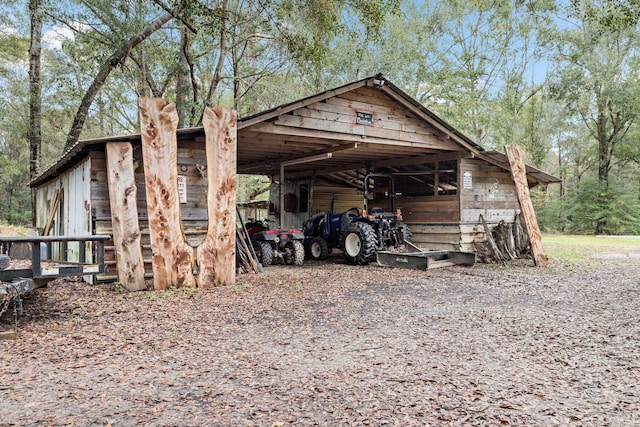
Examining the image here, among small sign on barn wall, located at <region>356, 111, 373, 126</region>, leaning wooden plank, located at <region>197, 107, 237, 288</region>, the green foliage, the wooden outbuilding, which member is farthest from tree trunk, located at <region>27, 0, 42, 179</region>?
the green foliage

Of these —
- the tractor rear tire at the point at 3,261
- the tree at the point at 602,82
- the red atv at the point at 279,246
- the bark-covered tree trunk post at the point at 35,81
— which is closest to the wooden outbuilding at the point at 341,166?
the bark-covered tree trunk post at the point at 35,81

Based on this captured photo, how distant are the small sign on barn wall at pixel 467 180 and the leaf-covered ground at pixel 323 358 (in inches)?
175

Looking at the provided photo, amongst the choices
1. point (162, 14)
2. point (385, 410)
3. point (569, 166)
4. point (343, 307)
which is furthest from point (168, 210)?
point (569, 166)

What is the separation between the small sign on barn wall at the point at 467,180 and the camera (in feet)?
34.6

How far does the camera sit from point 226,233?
6.72m

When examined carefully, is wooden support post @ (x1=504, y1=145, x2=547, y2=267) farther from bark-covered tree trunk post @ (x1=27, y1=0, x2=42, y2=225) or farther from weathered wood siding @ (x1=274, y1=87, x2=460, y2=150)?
bark-covered tree trunk post @ (x1=27, y1=0, x2=42, y2=225)

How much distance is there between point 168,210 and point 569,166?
101 feet

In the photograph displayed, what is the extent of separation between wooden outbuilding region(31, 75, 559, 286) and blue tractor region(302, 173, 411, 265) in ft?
4.16

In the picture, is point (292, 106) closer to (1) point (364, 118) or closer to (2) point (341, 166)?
(1) point (364, 118)

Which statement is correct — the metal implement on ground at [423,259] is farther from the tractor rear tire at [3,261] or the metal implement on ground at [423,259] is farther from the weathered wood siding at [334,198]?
the tractor rear tire at [3,261]

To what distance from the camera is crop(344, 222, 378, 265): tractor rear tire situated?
9219 mm

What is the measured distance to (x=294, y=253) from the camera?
386 inches

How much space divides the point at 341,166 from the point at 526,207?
5.96 m

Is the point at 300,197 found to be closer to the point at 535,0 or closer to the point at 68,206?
the point at 68,206
